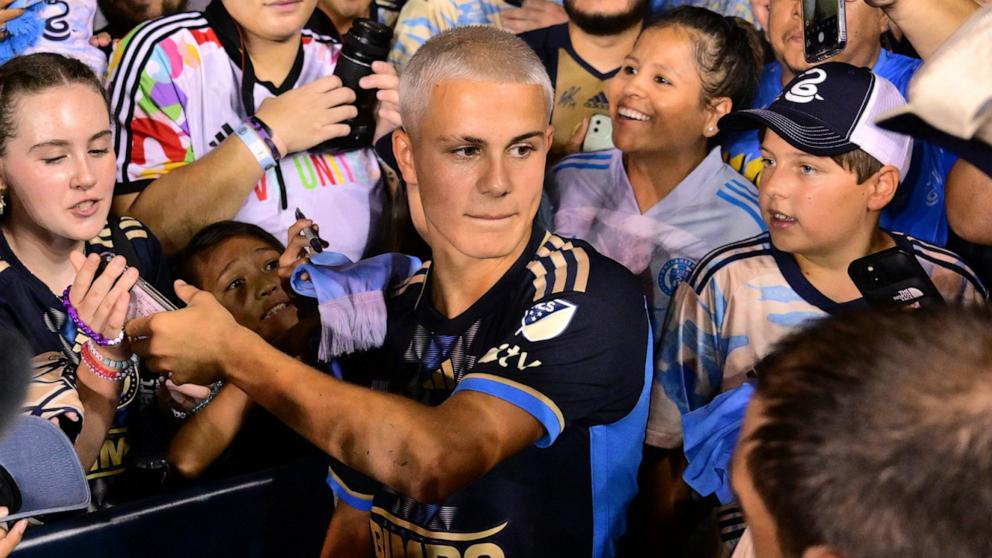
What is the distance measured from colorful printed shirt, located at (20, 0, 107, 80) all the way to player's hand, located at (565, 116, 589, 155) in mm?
1377

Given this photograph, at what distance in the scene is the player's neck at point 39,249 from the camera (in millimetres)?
2465

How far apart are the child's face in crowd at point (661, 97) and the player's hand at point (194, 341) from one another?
5.07ft

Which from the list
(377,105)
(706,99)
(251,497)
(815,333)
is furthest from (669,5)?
(815,333)

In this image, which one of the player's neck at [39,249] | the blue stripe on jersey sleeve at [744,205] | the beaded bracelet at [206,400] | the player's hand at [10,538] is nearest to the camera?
the player's hand at [10,538]

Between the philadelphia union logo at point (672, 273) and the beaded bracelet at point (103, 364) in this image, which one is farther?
the philadelphia union logo at point (672, 273)

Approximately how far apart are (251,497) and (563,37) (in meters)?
1.85

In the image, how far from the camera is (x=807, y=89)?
2404 mm

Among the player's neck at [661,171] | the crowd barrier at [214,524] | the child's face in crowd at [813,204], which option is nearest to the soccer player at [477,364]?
the crowd barrier at [214,524]

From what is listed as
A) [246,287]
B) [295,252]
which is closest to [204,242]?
[246,287]

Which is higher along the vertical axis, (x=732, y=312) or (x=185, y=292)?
(x=185, y=292)

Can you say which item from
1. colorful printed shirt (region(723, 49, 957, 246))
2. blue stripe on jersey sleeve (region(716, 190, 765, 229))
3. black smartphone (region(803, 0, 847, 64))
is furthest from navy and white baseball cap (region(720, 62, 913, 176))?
blue stripe on jersey sleeve (region(716, 190, 765, 229))

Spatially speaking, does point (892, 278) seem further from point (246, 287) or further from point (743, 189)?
point (246, 287)

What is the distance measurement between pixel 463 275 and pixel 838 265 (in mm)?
875

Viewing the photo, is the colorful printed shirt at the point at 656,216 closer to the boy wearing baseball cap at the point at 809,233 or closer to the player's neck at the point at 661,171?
the player's neck at the point at 661,171
